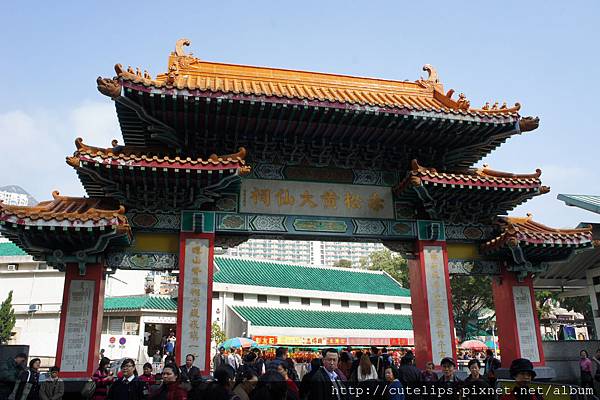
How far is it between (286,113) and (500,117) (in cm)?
524

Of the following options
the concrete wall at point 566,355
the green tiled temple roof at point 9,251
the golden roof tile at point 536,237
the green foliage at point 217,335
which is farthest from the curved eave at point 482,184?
the green tiled temple roof at point 9,251

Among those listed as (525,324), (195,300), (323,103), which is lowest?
(525,324)

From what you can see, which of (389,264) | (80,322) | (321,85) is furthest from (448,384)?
(389,264)

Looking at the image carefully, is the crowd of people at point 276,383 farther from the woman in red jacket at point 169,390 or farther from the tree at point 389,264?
the tree at point 389,264

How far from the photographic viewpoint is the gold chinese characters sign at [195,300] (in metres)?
9.92

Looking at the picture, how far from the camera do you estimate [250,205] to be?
11.3 meters

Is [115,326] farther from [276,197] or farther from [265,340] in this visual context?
[276,197]

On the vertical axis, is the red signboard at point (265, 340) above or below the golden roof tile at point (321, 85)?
below

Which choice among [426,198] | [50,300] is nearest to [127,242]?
[426,198]

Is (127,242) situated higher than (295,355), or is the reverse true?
(127,242)

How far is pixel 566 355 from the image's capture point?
12820 millimetres

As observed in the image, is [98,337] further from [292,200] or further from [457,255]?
[457,255]

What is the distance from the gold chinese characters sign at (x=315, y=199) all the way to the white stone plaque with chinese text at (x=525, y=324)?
3848mm

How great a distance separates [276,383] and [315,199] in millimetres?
7022
